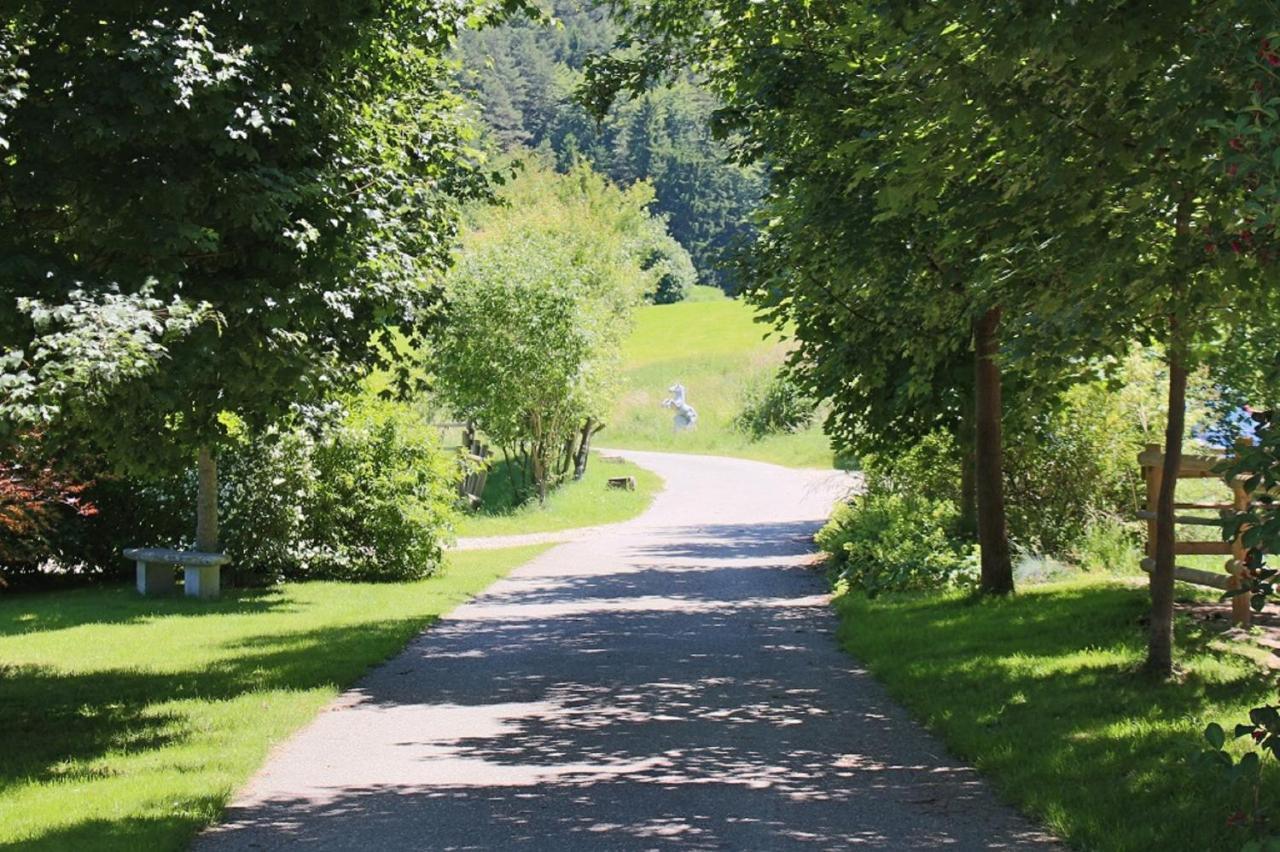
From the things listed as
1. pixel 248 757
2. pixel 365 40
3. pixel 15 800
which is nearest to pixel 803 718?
pixel 248 757

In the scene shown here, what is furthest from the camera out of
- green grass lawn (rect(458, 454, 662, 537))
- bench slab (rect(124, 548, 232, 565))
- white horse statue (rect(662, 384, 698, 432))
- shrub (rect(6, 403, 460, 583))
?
white horse statue (rect(662, 384, 698, 432))

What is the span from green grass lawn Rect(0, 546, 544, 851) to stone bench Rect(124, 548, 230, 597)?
13.2 inches

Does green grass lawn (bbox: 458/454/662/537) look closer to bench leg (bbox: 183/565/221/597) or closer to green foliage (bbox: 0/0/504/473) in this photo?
bench leg (bbox: 183/565/221/597)

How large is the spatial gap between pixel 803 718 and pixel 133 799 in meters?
4.10

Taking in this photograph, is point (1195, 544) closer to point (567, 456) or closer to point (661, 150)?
point (567, 456)

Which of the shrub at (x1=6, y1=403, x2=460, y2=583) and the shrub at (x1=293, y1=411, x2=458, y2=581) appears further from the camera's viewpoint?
the shrub at (x1=293, y1=411, x2=458, y2=581)

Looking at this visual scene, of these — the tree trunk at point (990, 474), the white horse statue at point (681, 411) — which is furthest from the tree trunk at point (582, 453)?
the tree trunk at point (990, 474)

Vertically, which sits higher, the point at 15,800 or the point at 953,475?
the point at 953,475

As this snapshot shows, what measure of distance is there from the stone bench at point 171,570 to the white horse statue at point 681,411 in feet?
127

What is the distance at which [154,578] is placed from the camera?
17.1 metres

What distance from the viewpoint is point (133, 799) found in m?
6.82

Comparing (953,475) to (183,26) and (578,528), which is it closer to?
(578,528)

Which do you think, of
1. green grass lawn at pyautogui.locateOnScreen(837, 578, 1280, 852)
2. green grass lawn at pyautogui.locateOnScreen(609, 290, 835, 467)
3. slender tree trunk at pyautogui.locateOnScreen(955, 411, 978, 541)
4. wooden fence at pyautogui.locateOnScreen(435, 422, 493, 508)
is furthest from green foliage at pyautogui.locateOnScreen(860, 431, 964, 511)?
green grass lawn at pyautogui.locateOnScreen(609, 290, 835, 467)

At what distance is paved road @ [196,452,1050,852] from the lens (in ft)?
20.2
